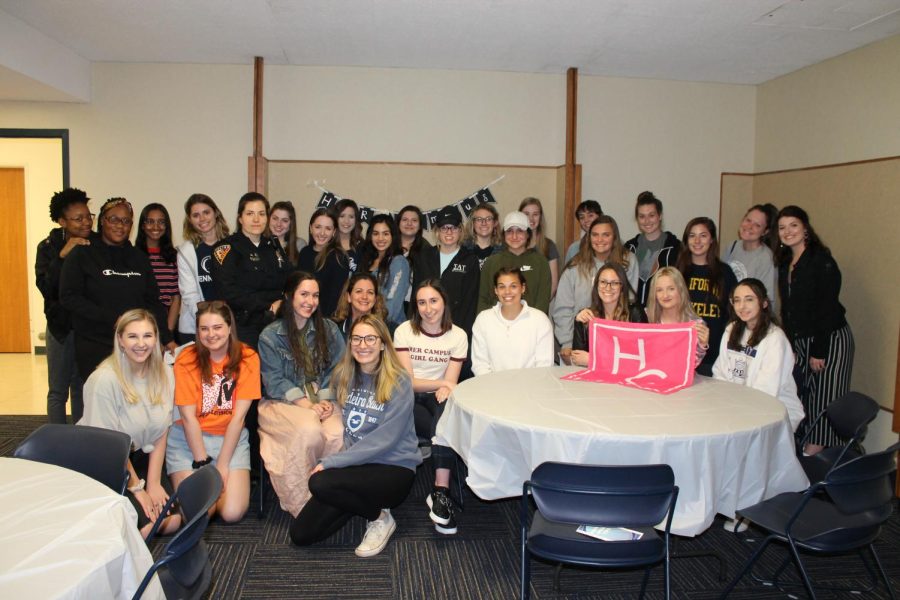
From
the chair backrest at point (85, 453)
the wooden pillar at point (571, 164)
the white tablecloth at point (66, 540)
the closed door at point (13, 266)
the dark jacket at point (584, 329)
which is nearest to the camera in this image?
the white tablecloth at point (66, 540)

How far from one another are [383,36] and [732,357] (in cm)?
337

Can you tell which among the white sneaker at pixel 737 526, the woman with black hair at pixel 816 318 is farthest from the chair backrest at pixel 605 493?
the woman with black hair at pixel 816 318

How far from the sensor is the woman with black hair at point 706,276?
4254 millimetres

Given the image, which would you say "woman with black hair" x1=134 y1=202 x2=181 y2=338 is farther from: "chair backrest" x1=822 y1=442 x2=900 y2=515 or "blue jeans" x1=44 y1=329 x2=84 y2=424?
"chair backrest" x1=822 y1=442 x2=900 y2=515

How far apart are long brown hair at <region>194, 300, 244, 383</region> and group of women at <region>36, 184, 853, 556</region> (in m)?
0.01

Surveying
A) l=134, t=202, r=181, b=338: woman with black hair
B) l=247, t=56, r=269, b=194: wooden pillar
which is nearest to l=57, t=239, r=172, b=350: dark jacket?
l=134, t=202, r=181, b=338: woman with black hair

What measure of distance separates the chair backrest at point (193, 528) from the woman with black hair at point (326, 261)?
251 cm

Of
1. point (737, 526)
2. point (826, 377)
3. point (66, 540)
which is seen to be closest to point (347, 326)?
point (737, 526)

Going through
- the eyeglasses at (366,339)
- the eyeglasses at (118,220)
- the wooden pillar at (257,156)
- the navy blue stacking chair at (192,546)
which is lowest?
the navy blue stacking chair at (192,546)

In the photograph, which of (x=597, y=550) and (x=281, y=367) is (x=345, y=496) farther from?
(x=597, y=550)

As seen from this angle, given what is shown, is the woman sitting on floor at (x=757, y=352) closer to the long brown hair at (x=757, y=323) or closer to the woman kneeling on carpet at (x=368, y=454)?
the long brown hair at (x=757, y=323)

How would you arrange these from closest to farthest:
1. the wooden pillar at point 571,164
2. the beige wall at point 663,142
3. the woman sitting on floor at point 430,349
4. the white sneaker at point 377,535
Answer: the white sneaker at point 377,535
the woman sitting on floor at point 430,349
the wooden pillar at point 571,164
the beige wall at point 663,142

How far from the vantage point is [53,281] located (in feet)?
14.1

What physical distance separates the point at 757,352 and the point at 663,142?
133 inches
